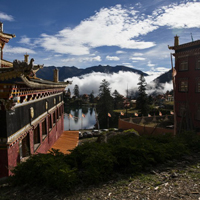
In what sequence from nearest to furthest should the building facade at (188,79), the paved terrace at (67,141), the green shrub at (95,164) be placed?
the green shrub at (95,164) → the paved terrace at (67,141) → the building facade at (188,79)

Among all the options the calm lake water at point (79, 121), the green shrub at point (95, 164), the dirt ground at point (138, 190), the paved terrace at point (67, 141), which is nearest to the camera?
the dirt ground at point (138, 190)

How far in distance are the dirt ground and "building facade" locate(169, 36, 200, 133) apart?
1699cm

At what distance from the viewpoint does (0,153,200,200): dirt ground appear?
5.34 meters

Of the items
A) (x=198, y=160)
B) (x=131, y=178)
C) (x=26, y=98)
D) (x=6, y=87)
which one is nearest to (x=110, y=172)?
(x=131, y=178)

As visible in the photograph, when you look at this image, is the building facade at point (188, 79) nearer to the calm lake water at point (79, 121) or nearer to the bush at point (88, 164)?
the bush at point (88, 164)

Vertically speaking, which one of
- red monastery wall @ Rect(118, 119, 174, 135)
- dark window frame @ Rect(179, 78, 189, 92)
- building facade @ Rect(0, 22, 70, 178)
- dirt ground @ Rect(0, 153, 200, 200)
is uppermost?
dark window frame @ Rect(179, 78, 189, 92)

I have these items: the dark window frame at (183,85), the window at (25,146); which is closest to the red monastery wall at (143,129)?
the dark window frame at (183,85)

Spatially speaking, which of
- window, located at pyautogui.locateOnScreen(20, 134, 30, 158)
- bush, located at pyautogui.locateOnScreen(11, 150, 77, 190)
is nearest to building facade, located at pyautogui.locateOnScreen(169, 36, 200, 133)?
window, located at pyautogui.locateOnScreen(20, 134, 30, 158)

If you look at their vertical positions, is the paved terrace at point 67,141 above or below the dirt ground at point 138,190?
below

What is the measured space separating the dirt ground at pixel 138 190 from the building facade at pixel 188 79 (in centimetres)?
1699

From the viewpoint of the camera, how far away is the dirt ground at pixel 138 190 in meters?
5.34

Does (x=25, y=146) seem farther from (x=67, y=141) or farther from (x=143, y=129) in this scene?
(x=143, y=129)

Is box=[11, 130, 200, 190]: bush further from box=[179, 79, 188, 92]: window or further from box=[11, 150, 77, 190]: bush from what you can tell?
box=[179, 79, 188, 92]: window

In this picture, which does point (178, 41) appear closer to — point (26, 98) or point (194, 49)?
point (194, 49)
